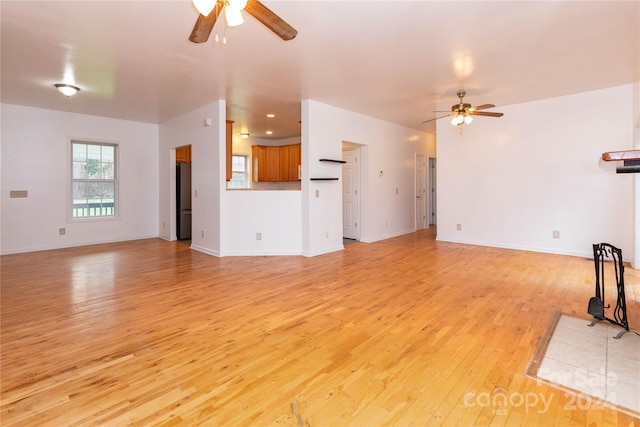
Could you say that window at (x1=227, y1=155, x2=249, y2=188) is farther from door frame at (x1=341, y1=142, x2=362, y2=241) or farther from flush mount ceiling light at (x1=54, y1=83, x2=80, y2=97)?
flush mount ceiling light at (x1=54, y1=83, x2=80, y2=97)

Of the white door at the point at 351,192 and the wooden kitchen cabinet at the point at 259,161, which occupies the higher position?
the wooden kitchen cabinet at the point at 259,161

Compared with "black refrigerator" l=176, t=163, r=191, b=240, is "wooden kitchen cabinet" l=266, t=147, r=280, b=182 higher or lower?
higher

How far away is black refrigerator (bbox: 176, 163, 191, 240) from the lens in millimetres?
7168

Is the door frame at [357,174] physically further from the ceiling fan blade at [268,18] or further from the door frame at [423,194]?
the ceiling fan blade at [268,18]

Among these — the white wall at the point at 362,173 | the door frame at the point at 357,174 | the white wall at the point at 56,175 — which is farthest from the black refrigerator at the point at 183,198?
the door frame at the point at 357,174

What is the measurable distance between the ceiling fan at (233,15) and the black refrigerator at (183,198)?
5.23 metres

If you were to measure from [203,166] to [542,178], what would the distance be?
589 centimetres

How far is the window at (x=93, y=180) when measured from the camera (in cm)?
655

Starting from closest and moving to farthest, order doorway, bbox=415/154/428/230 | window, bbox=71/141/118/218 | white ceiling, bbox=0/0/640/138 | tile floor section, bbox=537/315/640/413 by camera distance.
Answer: tile floor section, bbox=537/315/640/413, white ceiling, bbox=0/0/640/138, window, bbox=71/141/118/218, doorway, bbox=415/154/428/230

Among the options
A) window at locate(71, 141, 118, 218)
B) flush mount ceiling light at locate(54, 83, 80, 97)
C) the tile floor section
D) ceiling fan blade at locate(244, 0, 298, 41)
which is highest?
flush mount ceiling light at locate(54, 83, 80, 97)

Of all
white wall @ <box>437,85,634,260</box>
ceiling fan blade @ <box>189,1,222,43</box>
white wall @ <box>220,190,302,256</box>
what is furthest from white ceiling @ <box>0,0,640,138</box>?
white wall @ <box>220,190,302,256</box>

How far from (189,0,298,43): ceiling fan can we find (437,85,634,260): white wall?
5.09 metres

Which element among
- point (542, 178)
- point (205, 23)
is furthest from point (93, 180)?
point (542, 178)

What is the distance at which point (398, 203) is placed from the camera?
762 centimetres
